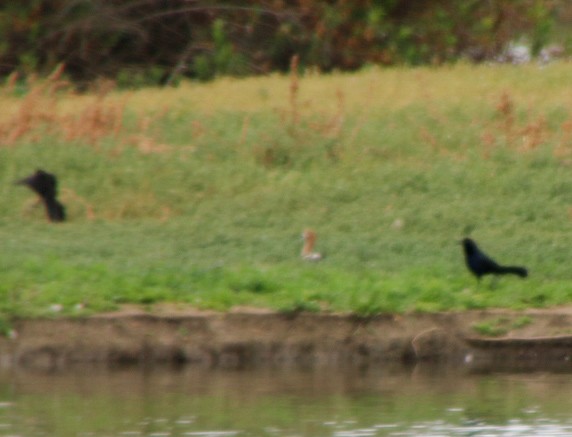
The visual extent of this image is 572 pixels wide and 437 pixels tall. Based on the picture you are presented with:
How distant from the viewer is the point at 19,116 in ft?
56.7

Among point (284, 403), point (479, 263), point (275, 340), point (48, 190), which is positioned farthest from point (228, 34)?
point (284, 403)

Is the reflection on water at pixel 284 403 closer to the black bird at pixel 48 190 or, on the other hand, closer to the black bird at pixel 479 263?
the black bird at pixel 479 263

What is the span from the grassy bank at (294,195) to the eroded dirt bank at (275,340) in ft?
0.53

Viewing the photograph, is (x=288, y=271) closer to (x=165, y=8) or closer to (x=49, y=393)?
(x=49, y=393)

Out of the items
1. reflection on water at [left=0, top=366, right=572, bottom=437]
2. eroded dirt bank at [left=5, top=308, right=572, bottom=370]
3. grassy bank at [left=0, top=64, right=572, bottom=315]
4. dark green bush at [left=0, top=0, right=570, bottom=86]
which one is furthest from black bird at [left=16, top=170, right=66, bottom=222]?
dark green bush at [left=0, top=0, right=570, bottom=86]

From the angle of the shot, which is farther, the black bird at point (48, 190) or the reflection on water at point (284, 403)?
the black bird at point (48, 190)

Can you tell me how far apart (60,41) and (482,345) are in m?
15.5

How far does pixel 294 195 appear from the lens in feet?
50.5

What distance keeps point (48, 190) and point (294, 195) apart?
2548 millimetres

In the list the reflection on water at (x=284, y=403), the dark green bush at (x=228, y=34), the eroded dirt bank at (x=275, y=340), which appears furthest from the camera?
the dark green bush at (x=228, y=34)

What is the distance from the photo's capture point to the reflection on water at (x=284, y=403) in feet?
29.0

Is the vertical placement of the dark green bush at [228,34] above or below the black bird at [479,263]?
above

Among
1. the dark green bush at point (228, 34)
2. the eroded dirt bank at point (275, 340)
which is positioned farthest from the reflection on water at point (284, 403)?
the dark green bush at point (228, 34)

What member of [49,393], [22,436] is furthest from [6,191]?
[22,436]
